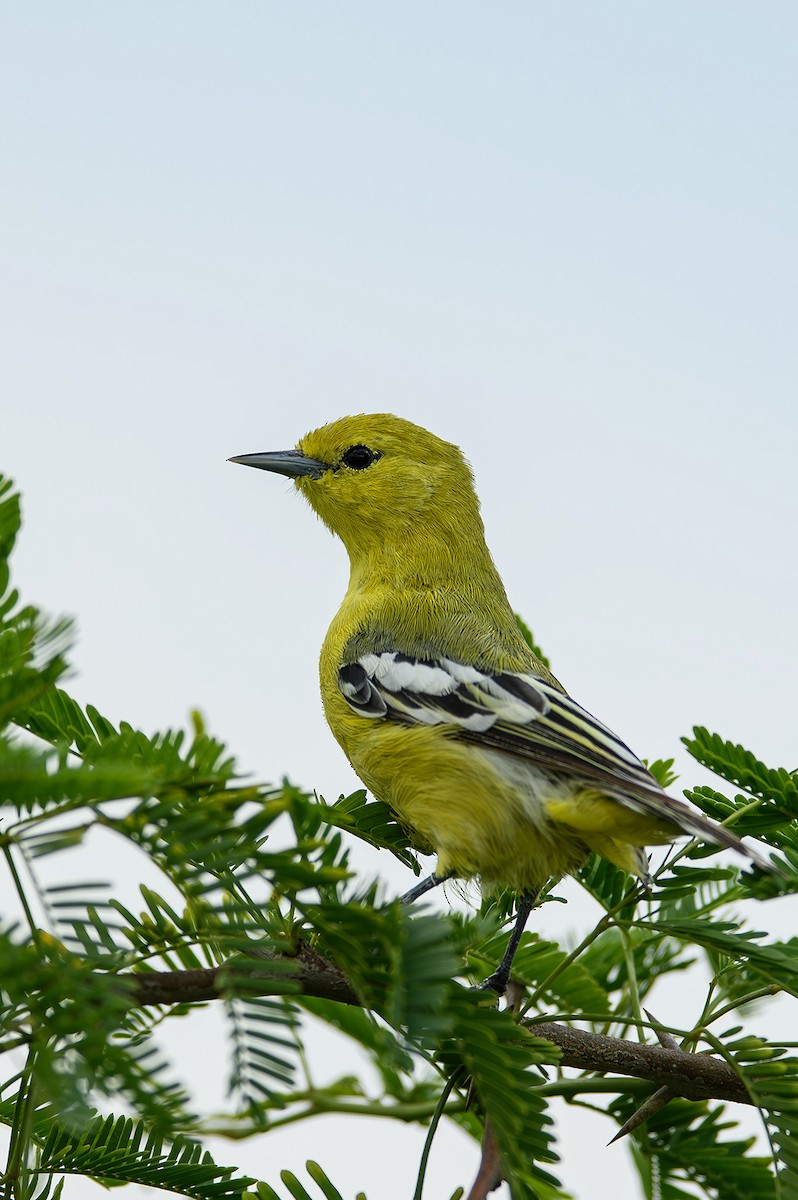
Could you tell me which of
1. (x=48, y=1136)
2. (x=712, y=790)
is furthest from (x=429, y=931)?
(x=712, y=790)

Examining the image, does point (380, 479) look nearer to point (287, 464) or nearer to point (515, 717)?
point (287, 464)

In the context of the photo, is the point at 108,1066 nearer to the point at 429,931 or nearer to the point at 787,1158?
the point at 429,931

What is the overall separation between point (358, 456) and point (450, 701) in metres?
1.74

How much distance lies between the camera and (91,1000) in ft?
4.80

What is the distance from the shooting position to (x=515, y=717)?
360cm

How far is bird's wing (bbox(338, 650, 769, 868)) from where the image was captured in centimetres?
305

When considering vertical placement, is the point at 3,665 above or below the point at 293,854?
above

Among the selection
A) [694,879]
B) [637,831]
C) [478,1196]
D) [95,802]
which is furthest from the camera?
[637,831]

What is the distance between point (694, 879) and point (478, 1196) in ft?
3.65

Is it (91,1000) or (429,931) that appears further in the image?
(429,931)

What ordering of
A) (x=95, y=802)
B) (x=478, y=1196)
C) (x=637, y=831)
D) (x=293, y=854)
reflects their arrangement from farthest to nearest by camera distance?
1. (x=637, y=831)
2. (x=478, y=1196)
3. (x=293, y=854)
4. (x=95, y=802)

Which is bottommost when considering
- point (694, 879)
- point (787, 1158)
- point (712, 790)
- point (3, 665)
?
point (787, 1158)

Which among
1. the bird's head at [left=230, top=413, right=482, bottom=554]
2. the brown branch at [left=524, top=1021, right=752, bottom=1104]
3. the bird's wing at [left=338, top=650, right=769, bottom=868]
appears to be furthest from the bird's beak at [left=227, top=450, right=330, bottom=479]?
the brown branch at [left=524, top=1021, right=752, bottom=1104]

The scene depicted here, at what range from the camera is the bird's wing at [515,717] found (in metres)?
3.05
